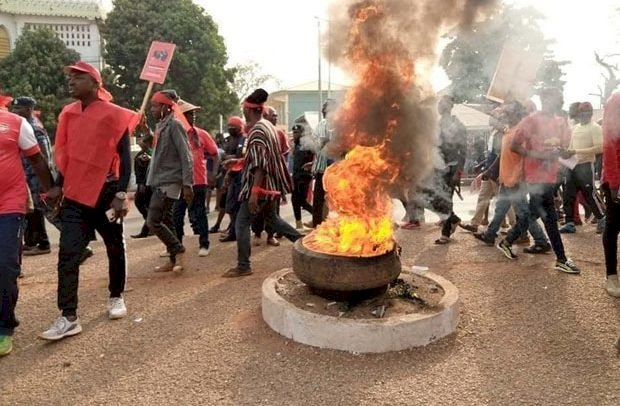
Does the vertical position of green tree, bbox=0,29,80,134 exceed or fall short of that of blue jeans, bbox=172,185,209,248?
it exceeds it

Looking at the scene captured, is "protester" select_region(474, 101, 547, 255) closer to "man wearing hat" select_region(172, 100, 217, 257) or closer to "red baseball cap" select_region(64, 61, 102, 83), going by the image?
"man wearing hat" select_region(172, 100, 217, 257)

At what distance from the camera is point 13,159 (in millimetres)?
3938

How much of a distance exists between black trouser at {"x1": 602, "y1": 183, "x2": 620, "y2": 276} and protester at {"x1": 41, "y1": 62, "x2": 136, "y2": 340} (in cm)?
455

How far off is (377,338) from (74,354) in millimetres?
2325

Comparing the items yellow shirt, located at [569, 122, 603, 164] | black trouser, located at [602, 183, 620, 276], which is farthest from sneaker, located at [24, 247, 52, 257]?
yellow shirt, located at [569, 122, 603, 164]

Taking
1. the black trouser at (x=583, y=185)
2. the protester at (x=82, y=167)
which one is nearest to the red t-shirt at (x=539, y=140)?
the black trouser at (x=583, y=185)

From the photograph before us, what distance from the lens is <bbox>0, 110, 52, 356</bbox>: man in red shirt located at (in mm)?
3881

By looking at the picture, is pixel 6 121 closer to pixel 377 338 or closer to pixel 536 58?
pixel 377 338

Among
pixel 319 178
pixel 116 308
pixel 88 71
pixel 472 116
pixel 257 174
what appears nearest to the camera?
pixel 88 71

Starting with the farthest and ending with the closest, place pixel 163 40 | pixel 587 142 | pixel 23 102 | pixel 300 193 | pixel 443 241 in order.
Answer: pixel 163 40, pixel 300 193, pixel 587 142, pixel 443 241, pixel 23 102

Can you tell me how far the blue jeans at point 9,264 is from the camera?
12.8 ft

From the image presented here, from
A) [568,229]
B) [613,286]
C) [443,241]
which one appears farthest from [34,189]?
[568,229]

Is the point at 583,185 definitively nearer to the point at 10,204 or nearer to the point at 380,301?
the point at 380,301

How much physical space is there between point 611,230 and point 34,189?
7.12 m
